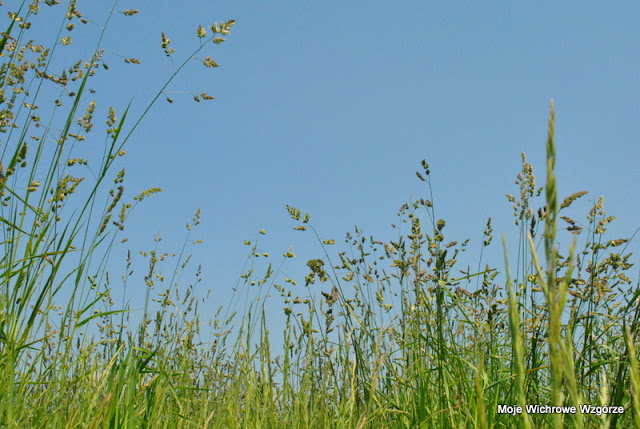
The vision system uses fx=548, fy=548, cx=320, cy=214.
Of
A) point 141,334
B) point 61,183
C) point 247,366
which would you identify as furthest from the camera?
point 141,334

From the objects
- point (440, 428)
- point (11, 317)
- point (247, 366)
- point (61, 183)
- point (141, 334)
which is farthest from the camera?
point (141, 334)

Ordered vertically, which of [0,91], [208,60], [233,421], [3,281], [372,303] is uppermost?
[208,60]

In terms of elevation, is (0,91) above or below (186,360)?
above

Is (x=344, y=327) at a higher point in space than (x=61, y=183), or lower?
lower

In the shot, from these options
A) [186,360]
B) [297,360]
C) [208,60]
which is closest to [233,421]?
[186,360]

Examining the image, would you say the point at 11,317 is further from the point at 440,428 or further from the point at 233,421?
the point at 440,428

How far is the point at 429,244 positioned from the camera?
2.88 metres

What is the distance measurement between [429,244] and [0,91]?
205cm

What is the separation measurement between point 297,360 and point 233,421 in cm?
72

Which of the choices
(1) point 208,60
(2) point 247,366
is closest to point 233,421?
(2) point 247,366

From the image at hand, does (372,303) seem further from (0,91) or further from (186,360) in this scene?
(0,91)

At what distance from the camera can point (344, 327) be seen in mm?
2576

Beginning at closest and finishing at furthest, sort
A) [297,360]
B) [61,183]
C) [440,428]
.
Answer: [440,428] → [61,183] → [297,360]

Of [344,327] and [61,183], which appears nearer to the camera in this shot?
[61,183]
